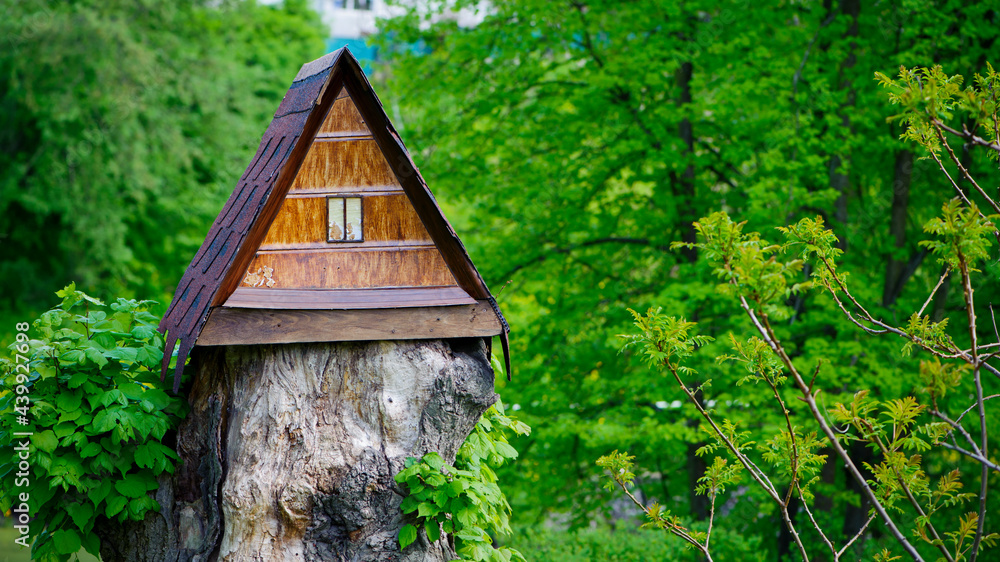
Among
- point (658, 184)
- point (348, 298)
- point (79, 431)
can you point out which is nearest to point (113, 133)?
point (658, 184)

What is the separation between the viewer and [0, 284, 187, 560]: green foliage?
3.17 m

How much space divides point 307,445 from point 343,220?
1014mm

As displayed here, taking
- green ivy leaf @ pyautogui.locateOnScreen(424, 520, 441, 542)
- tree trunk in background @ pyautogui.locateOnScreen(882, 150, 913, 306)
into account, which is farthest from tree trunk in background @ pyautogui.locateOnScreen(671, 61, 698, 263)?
green ivy leaf @ pyautogui.locateOnScreen(424, 520, 441, 542)

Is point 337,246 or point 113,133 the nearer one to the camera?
point 337,246

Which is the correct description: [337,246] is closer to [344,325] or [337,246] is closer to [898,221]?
[344,325]

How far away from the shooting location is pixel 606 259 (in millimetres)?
8305

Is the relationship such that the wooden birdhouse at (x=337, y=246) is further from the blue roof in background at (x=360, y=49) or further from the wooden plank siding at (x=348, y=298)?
the blue roof in background at (x=360, y=49)

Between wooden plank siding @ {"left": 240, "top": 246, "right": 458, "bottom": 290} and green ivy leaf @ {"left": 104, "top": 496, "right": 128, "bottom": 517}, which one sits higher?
wooden plank siding @ {"left": 240, "top": 246, "right": 458, "bottom": 290}

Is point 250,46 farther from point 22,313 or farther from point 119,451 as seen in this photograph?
point 119,451

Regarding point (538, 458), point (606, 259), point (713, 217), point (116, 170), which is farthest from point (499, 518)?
point (116, 170)

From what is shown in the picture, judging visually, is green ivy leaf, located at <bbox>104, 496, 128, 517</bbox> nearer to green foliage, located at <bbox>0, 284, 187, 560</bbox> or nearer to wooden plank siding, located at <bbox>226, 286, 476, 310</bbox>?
green foliage, located at <bbox>0, 284, 187, 560</bbox>

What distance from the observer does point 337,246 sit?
332cm

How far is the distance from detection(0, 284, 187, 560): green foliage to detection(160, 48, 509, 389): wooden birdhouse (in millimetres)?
266

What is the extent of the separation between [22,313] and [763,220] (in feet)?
46.8
